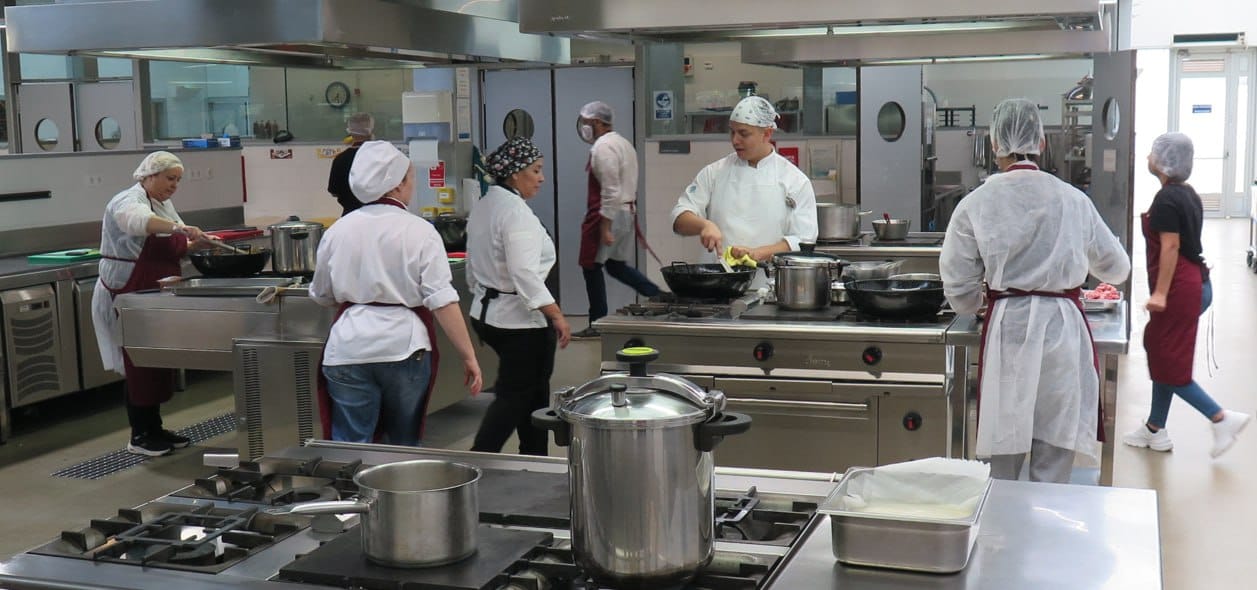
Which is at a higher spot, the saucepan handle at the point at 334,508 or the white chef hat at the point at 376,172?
the white chef hat at the point at 376,172

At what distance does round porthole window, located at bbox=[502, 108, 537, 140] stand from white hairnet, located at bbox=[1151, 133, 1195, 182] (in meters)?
4.61

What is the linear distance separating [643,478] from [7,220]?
5.67 metres

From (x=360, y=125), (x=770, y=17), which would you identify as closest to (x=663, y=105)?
(x=360, y=125)

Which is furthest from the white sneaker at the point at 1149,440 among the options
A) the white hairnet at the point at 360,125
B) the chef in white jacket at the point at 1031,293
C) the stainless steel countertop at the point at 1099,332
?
the white hairnet at the point at 360,125

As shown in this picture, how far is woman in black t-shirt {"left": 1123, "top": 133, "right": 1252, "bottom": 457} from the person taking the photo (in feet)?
16.9

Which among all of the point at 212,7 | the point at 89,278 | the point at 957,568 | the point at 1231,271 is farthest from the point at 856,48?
the point at 1231,271

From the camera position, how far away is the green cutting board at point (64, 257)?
5988mm

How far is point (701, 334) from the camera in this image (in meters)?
3.82

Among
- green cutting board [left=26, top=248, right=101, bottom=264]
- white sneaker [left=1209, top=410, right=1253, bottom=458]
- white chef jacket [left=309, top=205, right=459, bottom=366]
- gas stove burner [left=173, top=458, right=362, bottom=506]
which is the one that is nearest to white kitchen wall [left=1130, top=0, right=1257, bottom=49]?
white sneaker [left=1209, top=410, right=1253, bottom=458]

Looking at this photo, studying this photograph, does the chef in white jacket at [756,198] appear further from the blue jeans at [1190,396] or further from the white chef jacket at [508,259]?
the blue jeans at [1190,396]

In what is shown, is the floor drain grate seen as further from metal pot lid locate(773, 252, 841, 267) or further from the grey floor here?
metal pot lid locate(773, 252, 841, 267)

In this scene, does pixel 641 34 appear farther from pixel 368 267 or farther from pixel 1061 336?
pixel 1061 336

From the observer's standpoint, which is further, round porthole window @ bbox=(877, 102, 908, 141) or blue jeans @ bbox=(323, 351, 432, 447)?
round porthole window @ bbox=(877, 102, 908, 141)

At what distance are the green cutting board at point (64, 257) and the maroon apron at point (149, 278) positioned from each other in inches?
26.3
